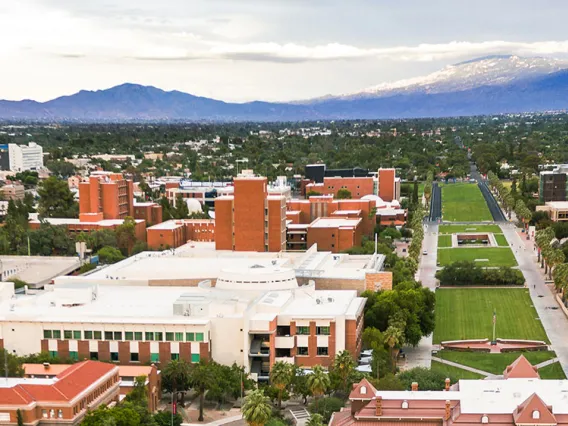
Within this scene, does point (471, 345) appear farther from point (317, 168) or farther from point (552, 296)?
point (317, 168)

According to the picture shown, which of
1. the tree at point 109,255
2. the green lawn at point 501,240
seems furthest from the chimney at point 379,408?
the green lawn at point 501,240

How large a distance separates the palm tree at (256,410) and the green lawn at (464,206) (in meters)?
110

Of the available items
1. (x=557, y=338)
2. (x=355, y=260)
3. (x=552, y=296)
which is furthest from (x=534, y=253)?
(x=557, y=338)

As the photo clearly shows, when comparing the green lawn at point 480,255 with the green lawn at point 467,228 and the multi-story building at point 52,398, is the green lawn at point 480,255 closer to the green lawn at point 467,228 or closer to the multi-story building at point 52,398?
the green lawn at point 467,228

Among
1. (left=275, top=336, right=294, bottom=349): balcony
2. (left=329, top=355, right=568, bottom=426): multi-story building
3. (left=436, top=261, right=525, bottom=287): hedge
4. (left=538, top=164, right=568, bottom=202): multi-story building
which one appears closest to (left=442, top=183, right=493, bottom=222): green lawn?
(left=538, top=164, right=568, bottom=202): multi-story building

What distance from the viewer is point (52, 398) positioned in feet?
168

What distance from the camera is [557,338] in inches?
3145

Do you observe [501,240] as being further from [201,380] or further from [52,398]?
[52,398]

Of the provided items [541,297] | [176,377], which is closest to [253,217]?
[541,297]

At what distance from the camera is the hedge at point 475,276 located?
342 feet

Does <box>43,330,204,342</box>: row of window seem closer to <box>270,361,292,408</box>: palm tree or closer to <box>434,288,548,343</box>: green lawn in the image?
<box>270,361,292,408</box>: palm tree

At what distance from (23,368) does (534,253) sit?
8270cm

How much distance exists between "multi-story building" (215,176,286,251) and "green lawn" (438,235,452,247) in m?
38.5

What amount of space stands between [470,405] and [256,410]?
12.2 meters
